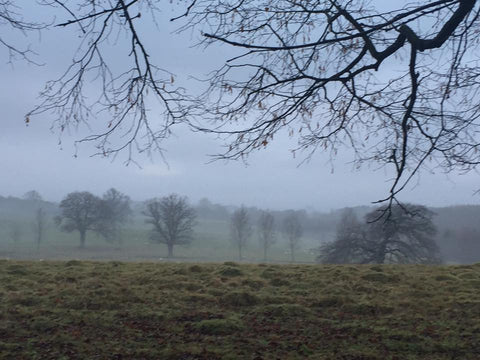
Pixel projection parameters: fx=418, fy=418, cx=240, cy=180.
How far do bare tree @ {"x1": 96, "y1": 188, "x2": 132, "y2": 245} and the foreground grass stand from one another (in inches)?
923

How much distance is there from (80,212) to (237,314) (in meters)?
26.1

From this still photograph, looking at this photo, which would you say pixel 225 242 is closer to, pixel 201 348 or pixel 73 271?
pixel 73 271

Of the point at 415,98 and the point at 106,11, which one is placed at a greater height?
the point at 106,11

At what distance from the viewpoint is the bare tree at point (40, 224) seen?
3447cm

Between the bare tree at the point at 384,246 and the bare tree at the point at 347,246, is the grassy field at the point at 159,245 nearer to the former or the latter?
the bare tree at the point at 347,246

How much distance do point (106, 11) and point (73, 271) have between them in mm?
4173

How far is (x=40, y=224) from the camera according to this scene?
34844 mm

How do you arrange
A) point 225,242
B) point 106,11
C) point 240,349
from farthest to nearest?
point 225,242, point 106,11, point 240,349

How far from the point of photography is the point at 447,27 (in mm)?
4246

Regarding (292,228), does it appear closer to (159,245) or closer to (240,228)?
(240,228)

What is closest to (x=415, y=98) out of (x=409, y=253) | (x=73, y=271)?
(x=73, y=271)

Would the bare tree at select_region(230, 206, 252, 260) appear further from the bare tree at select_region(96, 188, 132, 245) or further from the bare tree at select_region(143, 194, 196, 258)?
the bare tree at select_region(96, 188, 132, 245)

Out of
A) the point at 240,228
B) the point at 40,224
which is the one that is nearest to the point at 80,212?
the point at 40,224

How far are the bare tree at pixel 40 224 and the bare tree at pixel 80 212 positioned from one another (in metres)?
6.45
